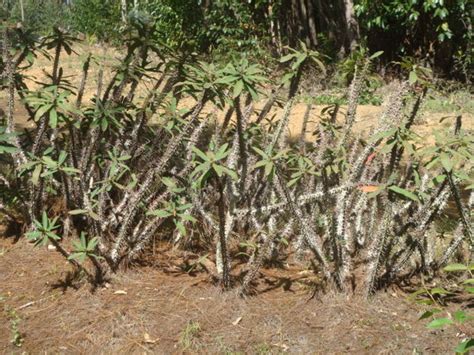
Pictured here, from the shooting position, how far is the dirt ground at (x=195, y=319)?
279 cm

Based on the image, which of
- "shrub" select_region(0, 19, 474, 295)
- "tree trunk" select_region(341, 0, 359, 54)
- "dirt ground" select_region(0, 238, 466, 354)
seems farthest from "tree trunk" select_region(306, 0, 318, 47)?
"dirt ground" select_region(0, 238, 466, 354)

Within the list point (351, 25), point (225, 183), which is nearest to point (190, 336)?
point (225, 183)

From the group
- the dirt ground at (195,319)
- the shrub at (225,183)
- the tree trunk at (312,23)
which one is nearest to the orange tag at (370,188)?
the shrub at (225,183)

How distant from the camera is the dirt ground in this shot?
2.79 metres

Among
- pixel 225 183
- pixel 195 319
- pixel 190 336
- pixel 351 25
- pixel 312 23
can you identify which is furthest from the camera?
pixel 312 23

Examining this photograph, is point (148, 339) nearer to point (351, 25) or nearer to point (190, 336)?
point (190, 336)

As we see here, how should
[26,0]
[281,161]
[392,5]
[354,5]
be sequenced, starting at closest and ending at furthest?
[281,161] < [392,5] < [354,5] < [26,0]

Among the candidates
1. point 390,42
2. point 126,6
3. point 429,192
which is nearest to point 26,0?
point 126,6

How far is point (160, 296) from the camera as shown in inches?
125

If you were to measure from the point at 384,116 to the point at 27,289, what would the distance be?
2.26 m

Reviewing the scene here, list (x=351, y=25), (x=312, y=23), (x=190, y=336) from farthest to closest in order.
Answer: (x=312, y=23), (x=351, y=25), (x=190, y=336)

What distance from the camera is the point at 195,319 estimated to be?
296 cm

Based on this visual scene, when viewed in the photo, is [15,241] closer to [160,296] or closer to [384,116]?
[160,296]

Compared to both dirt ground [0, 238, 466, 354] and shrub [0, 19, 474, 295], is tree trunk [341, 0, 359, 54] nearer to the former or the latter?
shrub [0, 19, 474, 295]
